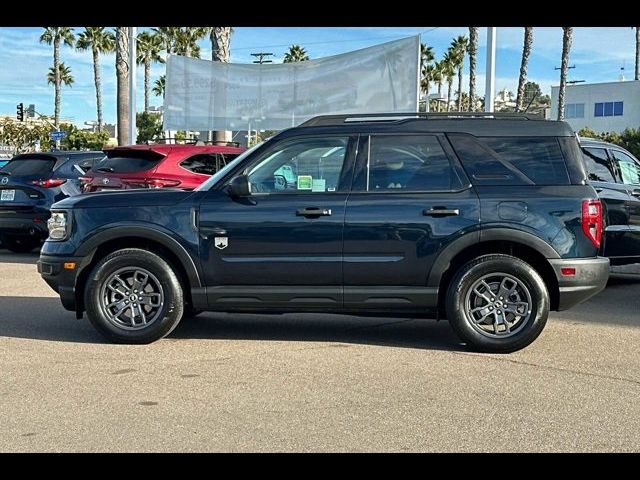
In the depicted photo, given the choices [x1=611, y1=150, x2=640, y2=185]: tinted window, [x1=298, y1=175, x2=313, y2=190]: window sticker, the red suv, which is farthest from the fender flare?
the red suv

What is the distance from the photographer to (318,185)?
6734mm

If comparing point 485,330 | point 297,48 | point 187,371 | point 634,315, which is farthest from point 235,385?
point 297,48

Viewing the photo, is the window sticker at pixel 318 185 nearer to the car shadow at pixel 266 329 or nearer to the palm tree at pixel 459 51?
the car shadow at pixel 266 329

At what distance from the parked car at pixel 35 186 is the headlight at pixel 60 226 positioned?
570 cm

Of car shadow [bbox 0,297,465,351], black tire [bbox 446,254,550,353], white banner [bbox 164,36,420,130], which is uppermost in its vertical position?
white banner [bbox 164,36,420,130]

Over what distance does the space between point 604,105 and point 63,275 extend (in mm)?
61353

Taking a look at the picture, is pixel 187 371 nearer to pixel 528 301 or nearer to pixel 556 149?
pixel 528 301

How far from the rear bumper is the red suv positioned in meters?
6.36

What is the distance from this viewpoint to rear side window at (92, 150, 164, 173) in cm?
1147

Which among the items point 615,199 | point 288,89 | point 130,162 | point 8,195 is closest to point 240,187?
point 615,199

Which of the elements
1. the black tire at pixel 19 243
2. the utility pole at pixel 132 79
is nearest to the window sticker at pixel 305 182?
the black tire at pixel 19 243

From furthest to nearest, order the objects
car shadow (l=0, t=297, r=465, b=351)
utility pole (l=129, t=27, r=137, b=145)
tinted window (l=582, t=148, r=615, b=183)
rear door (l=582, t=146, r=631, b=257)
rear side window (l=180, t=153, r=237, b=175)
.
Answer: utility pole (l=129, t=27, r=137, b=145) → rear side window (l=180, t=153, r=237, b=175) → tinted window (l=582, t=148, r=615, b=183) → rear door (l=582, t=146, r=631, b=257) → car shadow (l=0, t=297, r=465, b=351)

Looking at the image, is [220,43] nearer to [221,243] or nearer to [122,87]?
[122,87]

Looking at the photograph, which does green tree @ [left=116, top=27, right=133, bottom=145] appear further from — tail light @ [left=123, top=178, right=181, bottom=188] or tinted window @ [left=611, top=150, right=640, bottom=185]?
tinted window @ [left=611, top=150, right=640, bottom=185]
